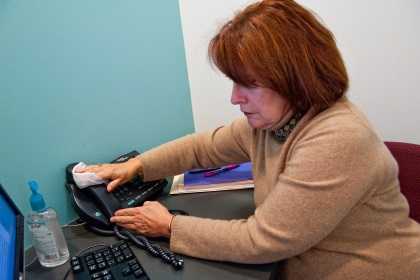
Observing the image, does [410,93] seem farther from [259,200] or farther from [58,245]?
[58,245]

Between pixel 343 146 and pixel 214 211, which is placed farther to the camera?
pixel 214 211

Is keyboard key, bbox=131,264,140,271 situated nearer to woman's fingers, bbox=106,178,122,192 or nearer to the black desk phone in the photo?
the black desk phone

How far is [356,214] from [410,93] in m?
0.66

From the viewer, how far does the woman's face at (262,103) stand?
33.2 inches

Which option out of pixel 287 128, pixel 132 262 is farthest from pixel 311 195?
pixel 132 262

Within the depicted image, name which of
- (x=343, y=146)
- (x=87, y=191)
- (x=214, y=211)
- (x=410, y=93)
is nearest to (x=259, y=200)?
(x=214, y=211)

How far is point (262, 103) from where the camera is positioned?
2.82 feet

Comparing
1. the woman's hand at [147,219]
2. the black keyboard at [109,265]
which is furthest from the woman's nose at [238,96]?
the black keyboard at [109,265]

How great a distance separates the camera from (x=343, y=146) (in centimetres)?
74

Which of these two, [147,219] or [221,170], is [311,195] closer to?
[147,219]

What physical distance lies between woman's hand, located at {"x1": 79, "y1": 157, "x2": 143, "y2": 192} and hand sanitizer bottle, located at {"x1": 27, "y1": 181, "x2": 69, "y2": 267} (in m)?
0.19

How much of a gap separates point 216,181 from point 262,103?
46 centimetres

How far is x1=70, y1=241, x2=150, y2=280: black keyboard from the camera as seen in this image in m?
0.78

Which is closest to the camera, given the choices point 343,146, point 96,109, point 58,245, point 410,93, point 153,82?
point 343,146
